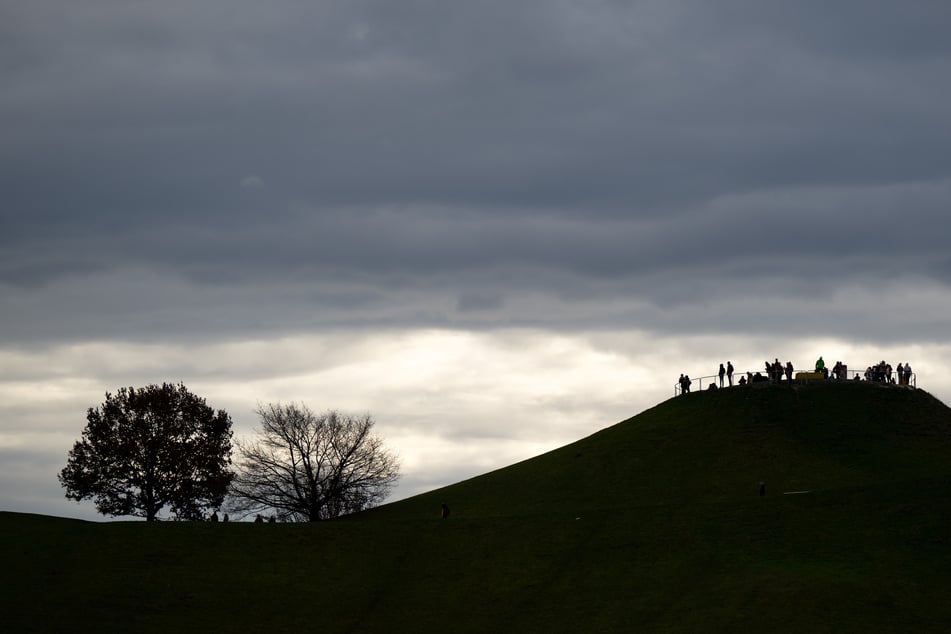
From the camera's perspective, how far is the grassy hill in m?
59.7

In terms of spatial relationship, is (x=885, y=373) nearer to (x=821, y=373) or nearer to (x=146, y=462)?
(x=821, y=373)

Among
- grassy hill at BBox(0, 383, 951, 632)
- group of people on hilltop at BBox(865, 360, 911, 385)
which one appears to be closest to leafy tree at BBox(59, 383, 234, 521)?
grassy hill at BBox(0, 383, 951, 632)

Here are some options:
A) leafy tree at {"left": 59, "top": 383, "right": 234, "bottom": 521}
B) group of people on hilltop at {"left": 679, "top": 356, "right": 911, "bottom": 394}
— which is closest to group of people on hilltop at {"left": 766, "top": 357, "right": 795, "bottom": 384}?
group of people on hilltop at {"left": 679, "top": 356, "right": 911, "bottom": 394}

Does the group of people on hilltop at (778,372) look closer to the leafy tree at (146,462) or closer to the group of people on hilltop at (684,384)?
the group of people on hilltop at (684,384)

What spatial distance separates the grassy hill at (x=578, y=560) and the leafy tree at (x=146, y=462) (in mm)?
14429

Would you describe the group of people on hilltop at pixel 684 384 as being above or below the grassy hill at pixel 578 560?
above

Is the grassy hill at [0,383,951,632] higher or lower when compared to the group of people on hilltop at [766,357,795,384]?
lower

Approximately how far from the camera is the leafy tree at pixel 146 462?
94312 mm

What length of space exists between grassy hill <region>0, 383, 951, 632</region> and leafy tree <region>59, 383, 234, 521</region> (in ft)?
47.3

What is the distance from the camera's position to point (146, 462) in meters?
94.9

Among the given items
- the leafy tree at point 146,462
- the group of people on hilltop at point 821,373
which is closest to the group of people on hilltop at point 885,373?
the group of people on hilltop at point 821,373

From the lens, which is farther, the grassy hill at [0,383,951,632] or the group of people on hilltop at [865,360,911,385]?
the group of people on hilltop at [865,360,911,385]

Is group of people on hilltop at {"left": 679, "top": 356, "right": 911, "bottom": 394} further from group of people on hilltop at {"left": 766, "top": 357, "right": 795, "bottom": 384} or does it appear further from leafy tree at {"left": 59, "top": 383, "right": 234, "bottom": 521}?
leafy tree at {"left": 59, "top": 383, "right": 234, "bottom": 521}

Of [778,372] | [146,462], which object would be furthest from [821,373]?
[146,462]
